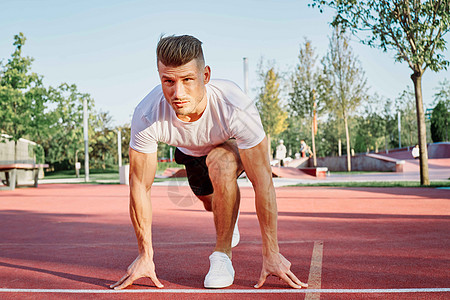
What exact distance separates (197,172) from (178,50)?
1.54m

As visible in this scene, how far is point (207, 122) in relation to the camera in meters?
3.07

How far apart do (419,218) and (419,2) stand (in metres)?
7.48

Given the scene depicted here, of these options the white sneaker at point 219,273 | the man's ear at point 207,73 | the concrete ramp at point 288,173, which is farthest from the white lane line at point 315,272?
the concrete ramp at point 288,173

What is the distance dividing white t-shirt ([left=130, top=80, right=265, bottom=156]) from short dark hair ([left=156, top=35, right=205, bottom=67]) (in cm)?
32

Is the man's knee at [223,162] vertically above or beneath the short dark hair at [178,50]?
beneath

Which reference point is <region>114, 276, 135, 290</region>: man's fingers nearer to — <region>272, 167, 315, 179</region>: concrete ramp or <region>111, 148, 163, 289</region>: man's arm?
<region>111, 148, 163, 289</region>: man's arm

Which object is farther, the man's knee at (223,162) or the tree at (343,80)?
the tree at (343,80)

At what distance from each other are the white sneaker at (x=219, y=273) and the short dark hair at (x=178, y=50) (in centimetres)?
130

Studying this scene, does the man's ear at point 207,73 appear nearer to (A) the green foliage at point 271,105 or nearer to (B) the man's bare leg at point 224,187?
(B) the man's bare leg at point 224,187

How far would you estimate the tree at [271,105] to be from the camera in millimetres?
29578

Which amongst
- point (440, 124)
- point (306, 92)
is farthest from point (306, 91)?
point (440, 124)

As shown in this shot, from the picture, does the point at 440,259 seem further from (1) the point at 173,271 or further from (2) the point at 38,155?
(2) the point at 38,155

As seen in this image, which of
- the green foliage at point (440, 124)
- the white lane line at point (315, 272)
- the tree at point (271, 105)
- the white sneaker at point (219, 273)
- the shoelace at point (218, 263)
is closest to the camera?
the white lane line at point (315, 272)

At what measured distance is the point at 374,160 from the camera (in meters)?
28.4
